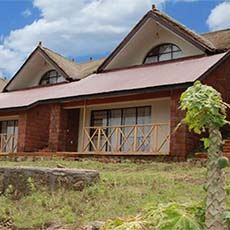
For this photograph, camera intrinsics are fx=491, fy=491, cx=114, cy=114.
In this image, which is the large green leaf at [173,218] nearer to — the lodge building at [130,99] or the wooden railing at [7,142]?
the lodge building at [130,99]

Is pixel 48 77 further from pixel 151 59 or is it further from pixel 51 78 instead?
pixel 151 59

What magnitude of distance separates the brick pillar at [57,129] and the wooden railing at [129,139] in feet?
3.07

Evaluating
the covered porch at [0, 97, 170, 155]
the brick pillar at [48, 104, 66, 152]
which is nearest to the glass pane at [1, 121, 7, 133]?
the covered porch at [0, 97, 170, 155]

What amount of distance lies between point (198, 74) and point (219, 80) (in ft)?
6.01

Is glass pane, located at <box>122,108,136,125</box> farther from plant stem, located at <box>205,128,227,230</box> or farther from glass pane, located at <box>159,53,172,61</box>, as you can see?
plant stem, located at <box>205,128,227,230</box>

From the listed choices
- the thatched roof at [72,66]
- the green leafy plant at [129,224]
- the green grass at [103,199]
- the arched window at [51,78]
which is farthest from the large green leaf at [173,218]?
the arched window at [51,78]

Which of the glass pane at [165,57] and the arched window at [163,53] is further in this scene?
the glass pane at [165,57]

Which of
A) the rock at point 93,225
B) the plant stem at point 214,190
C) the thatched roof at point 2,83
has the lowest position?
the rock at point 93,225

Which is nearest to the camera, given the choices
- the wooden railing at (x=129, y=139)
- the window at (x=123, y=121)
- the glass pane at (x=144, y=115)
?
the wooden railing at (x=129, y=139)

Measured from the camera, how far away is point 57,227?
712cm

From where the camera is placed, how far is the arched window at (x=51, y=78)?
2412cm

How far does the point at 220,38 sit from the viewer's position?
19.7 metres

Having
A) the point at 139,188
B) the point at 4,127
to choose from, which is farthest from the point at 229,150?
the point at 4,127

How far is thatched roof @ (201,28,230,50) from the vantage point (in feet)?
60.6
